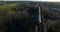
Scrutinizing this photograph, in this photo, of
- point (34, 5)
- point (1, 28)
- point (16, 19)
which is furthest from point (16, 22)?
point (34, 5)

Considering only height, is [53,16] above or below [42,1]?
below

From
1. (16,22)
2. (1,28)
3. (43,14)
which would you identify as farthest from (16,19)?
(43,14)

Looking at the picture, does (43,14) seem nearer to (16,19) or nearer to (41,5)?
(41,5)

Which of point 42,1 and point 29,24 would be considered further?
point 42,1

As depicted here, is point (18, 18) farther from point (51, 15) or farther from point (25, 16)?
point (51, 15)

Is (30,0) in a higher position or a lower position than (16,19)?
higher

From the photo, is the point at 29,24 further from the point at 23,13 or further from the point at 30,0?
the point at 30,0

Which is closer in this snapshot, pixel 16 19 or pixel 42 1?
pixel 16 19

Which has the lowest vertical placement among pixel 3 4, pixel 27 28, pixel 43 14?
pixel 27 28

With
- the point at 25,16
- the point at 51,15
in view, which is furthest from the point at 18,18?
the point at 51,15
